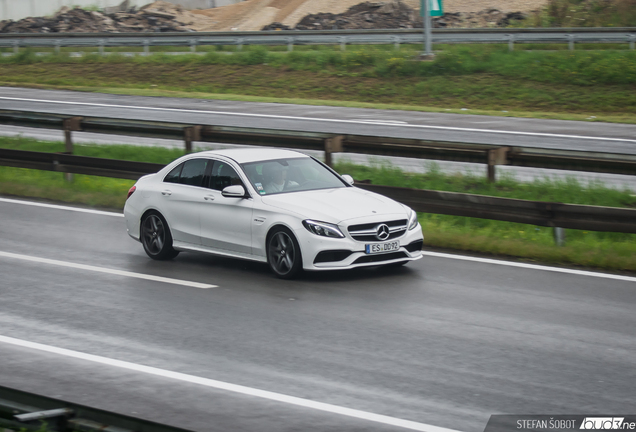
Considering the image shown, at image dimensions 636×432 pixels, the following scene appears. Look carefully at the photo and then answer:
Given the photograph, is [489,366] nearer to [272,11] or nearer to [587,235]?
[587,235]

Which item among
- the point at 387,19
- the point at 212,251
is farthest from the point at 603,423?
the point at 387,19

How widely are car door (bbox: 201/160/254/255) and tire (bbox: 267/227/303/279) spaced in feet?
1.13

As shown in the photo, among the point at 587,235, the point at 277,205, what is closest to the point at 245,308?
the point at 277,205

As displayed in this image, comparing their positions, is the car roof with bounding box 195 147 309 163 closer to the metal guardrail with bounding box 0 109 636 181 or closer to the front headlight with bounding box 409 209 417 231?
the front headlight with bounding box 409 209 417 231

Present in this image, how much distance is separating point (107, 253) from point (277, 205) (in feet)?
9.70

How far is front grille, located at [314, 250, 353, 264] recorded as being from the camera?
377 inches

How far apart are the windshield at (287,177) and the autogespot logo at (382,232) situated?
122cm

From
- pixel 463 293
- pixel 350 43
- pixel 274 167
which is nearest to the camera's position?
pixel 463 293

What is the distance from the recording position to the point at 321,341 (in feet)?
24.9

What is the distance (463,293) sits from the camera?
30.7ft

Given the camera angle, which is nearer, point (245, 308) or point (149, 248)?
point (245, 308)

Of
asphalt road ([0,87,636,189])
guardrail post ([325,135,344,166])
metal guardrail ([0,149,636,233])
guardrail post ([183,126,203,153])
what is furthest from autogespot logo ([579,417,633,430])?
guardrail post ([183,126,203,153])

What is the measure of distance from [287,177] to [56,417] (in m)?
6.16

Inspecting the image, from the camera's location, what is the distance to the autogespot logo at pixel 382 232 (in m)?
9.74
